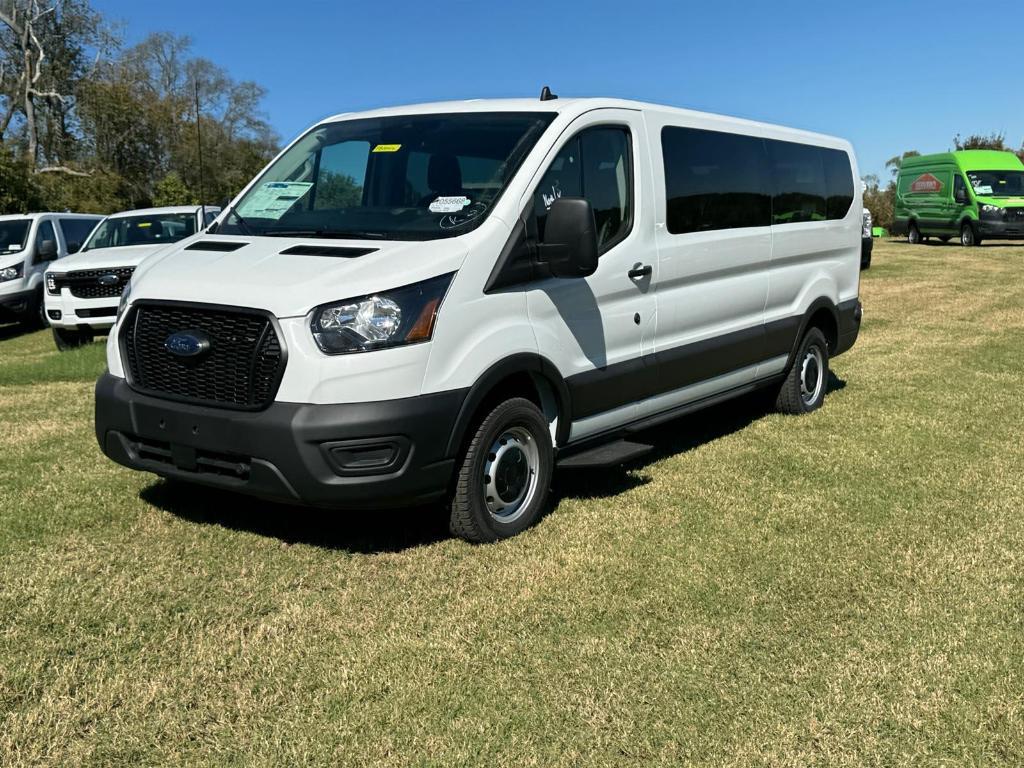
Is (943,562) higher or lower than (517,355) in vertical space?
lower

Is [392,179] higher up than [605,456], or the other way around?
[392,179]

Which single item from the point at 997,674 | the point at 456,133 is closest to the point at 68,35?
the point at 456,133

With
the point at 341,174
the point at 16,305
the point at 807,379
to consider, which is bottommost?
the point at 807,379

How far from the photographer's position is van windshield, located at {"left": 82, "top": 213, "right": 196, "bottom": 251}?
13.9 m

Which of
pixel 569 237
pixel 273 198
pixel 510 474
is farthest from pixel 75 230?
pixel 569 237

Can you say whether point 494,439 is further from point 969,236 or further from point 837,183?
point 969,236

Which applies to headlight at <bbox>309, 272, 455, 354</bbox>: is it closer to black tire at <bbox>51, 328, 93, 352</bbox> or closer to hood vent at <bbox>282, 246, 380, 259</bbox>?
hood vent at <bbox>282, 246, 380, 259</bbox>

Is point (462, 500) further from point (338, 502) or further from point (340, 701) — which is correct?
point (340, 701)

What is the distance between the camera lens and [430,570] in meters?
4.63

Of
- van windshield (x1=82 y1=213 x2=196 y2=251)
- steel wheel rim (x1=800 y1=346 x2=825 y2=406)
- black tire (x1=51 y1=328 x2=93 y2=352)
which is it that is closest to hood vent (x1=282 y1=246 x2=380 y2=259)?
steel wheel rim (x1=800 y1=346 x2=825 y2=406)

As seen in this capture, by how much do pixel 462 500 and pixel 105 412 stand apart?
1787mm

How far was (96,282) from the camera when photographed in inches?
493

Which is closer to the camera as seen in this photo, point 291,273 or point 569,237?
point 291,273

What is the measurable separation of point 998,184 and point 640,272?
1028 inches
